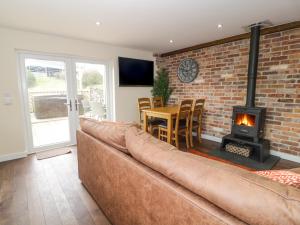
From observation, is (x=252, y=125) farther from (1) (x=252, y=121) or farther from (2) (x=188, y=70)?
(2) (x=188, y=70)

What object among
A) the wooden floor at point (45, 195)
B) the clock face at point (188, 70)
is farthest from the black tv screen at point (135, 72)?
the wooden floor at point (45, 195)

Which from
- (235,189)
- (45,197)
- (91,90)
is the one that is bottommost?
(45,197)

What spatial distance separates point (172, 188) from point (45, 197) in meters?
1.81

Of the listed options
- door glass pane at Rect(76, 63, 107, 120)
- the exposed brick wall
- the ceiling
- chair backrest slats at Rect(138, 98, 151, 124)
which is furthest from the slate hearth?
door glass pane at Rect(76, 63, 107, 120)

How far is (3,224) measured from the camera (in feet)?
5.20

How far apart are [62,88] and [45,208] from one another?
2426 mm

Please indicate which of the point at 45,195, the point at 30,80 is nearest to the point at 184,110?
the point at 45,195

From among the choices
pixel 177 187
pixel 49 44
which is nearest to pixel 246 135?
pixel 177 187

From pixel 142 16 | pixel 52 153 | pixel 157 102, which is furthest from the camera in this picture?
pixel 157 102

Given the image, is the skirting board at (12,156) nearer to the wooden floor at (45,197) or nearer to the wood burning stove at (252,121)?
the wooden floor at (45,197)

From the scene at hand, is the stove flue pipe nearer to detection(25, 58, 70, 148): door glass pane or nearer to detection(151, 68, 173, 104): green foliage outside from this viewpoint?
detection(151, 68, 173, 104): green foliage outside

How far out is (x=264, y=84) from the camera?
3150 mm

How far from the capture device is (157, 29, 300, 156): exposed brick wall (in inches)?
112

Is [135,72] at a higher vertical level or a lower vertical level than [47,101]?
higher
